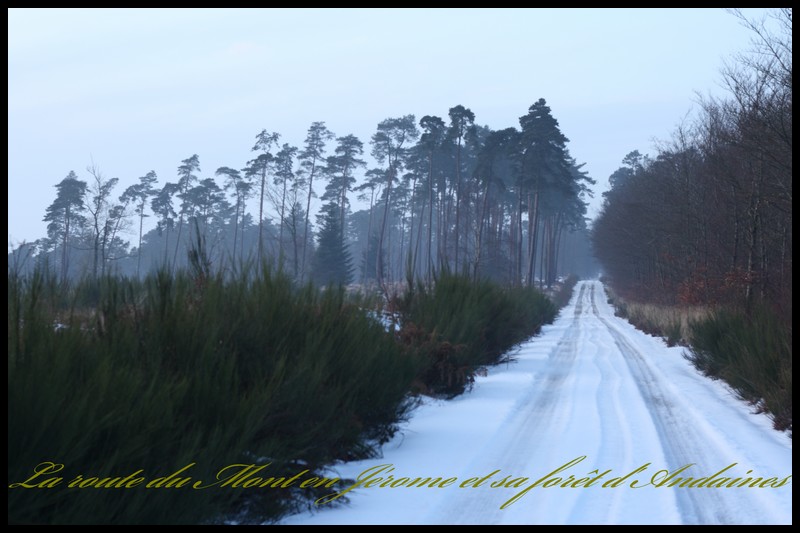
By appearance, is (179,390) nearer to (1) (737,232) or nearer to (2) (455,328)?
(2) (455,328)

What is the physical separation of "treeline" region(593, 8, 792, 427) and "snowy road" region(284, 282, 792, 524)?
767mm

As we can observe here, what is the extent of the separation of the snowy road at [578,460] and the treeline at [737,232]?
77 cm

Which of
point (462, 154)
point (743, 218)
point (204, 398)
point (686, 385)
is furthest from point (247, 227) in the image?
point (204, 398)

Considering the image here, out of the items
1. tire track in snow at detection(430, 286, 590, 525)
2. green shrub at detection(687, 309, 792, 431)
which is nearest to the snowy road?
tire track in snow at detection(430, 286, 590, 525)

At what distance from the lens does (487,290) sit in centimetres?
1838

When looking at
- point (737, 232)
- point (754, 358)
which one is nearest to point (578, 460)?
point (754, 358)

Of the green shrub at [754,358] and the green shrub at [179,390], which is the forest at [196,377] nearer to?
the green shrub at [179,390]

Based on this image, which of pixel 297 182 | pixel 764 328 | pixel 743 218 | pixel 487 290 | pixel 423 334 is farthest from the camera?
pixel 297 182

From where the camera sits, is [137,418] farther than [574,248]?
No

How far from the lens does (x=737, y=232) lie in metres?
25.5

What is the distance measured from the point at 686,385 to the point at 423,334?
495cm

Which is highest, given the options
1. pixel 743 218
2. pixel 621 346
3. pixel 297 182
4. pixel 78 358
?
pixel 297 182

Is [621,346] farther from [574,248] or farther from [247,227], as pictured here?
[574,248]

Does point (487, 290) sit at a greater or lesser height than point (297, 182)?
lesser
